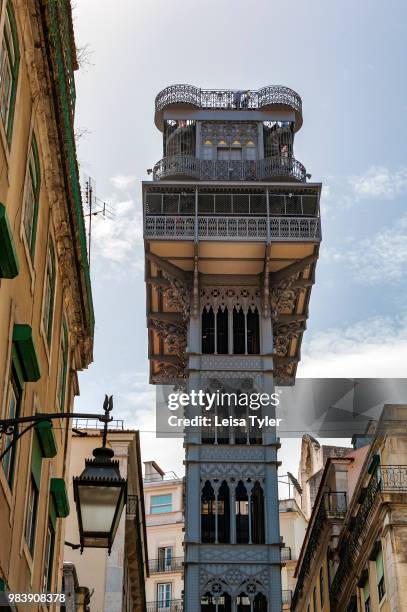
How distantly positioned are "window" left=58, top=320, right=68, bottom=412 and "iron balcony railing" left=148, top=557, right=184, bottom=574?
4755 cm

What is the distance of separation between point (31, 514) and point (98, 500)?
5.93m

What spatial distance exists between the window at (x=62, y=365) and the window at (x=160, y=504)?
52.2 meters

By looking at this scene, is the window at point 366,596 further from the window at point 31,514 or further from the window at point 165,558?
the window at point 165,558

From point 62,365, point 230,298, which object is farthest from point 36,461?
point 230,298

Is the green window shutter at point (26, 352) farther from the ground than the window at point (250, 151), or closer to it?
closer to it

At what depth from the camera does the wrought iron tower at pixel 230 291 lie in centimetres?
3584

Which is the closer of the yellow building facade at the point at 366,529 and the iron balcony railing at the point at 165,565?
the yellow building facade at the point at 366,529

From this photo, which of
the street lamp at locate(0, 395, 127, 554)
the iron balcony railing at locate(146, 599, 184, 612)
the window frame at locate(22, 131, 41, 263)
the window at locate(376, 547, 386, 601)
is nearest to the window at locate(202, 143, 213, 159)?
the window at locate(376, 547, 386, 601)

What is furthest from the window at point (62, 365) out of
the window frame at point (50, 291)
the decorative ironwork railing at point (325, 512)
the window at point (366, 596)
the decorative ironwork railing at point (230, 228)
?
the decorative ironwork railing at point (325, 512)

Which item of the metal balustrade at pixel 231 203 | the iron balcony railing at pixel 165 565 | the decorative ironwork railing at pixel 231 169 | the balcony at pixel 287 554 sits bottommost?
the iron balcony railing at pixel 165 565

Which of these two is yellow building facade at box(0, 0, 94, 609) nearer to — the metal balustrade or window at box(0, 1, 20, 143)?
window at box(0, 1, 20, 143)

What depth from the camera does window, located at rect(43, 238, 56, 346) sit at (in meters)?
15.3

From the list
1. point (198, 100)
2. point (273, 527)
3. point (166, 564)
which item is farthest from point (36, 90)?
point (166, 564)

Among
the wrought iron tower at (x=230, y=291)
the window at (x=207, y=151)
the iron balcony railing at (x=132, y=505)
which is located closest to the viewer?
the iron balcony railing at (x=132, y=505)
